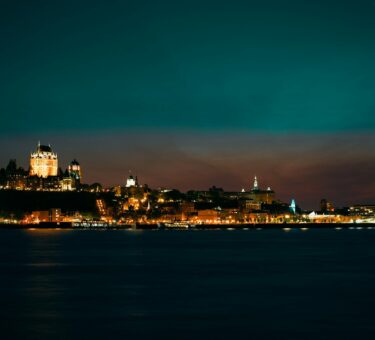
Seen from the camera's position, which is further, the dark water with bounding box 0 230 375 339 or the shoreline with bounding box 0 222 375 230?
the shoreline with bounding box 0 222 375 230

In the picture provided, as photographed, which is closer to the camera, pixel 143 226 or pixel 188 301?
pixel 188 301

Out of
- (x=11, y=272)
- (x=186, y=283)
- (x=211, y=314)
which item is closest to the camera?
(x=211, y=314)

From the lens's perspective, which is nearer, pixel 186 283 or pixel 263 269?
pixel 186 283

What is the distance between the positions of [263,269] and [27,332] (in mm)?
22682

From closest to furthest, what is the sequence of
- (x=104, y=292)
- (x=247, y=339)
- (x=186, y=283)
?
(x=247, y=339), (x=104, y=292), (x=186, y=283)

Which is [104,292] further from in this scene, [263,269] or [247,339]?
[263,269]

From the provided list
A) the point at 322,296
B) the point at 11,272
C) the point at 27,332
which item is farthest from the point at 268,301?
the point at 11,272

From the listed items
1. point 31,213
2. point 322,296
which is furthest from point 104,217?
point 322,296

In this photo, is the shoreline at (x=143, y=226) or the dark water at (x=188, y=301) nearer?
the dark water at (x=188, y=301)

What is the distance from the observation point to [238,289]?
30969mm

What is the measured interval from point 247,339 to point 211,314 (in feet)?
13.3

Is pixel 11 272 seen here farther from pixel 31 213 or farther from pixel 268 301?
pixel 31 213

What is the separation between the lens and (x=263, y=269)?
41.7 metres

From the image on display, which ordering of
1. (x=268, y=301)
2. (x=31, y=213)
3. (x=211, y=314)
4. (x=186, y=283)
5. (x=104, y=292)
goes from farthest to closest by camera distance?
(x=31, y=213) → (x=186, y=283) → (x=104, y=292) → (x=268, y=301) → (x=211, y=314)
